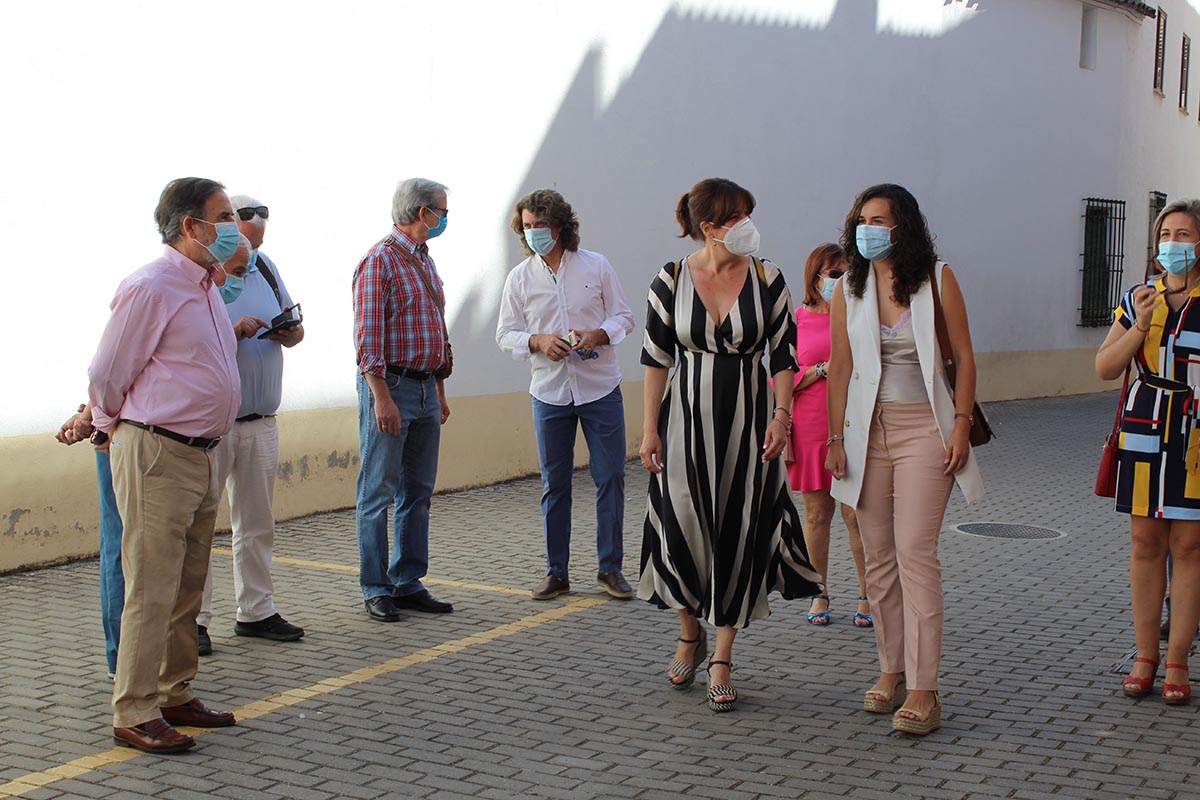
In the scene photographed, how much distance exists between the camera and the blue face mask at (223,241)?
200 inches

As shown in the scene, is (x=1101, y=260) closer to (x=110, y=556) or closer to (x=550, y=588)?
(x=550, y=588)

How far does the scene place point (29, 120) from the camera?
7.88m

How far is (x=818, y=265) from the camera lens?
6.87m

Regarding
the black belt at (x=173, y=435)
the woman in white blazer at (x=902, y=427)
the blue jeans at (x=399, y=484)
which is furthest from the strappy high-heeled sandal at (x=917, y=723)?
the blue jeans at (x=399, y=484)

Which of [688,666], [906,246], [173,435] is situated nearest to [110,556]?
[173,435]

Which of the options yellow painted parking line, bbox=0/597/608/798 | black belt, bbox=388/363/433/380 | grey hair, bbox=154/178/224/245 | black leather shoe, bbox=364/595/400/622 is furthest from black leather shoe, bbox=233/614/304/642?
grey hair, bbox=154/178/224/245

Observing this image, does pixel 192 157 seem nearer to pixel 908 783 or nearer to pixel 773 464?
pixel 773 464

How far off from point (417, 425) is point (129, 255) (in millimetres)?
2501

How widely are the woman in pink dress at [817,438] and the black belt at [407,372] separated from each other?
5.63ft

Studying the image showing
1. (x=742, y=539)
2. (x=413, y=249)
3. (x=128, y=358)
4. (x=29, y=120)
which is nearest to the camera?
(x=128, y=358)

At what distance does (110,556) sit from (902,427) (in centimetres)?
289

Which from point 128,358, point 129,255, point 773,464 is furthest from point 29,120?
point 773,464

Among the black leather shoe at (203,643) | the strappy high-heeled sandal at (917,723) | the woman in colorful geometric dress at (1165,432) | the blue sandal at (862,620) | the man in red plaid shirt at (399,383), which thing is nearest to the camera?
the strappy high-heeled sandal at (917,723)

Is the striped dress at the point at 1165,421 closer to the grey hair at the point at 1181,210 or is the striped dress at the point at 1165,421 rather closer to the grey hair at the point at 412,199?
the grey hair at the point at 1181,210
